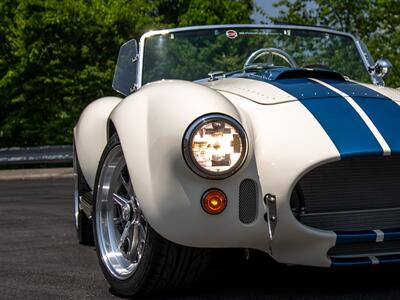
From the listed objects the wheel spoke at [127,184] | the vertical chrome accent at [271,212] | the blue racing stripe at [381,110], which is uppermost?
the blue racing stripe at [381,110]

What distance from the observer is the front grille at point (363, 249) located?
143 inches

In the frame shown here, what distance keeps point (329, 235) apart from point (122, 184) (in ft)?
3.69

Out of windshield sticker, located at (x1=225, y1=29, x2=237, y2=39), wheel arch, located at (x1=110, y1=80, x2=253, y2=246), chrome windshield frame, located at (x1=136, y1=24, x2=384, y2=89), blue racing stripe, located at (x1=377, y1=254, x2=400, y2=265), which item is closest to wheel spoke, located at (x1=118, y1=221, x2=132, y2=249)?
wheel arch, located at (x1=110, y1=80, x2=253, y2=246)

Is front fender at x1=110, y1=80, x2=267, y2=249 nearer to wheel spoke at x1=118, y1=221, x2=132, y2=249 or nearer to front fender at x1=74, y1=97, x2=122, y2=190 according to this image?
wheel spoke at x1=118, y1=221, x2=132, y2=249

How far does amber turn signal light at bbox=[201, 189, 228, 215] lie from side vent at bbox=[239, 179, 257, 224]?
0.09 metres

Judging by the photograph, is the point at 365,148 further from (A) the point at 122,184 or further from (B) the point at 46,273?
(B) the point at 46,273

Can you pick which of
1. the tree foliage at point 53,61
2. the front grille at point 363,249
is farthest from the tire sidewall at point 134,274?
the tree foliage at point 53,61

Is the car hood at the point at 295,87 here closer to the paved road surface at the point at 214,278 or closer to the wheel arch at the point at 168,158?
the wheel arch at the point at 168,158

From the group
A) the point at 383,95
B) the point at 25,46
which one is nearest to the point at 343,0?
the point at 25,46

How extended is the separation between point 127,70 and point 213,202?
2.26 meters

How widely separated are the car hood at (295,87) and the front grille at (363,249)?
2.29ft

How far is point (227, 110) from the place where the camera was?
366cm

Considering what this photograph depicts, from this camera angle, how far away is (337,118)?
375 cm

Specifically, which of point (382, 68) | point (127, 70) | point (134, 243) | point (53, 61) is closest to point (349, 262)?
point (134, 243)
